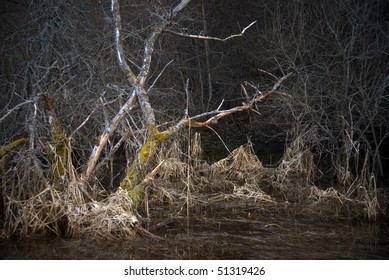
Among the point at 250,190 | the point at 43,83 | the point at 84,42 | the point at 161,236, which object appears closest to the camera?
the point at 161,236

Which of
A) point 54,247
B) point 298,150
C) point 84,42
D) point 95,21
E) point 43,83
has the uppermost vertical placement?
point 95,21

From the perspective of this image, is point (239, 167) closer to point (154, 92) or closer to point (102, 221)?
point (154, 92)

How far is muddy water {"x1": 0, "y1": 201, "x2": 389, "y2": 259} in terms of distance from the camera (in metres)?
6.25

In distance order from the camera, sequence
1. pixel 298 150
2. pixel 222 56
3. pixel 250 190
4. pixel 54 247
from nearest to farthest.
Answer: pixel 54 247, pixel 250 190, pixel 298 150, pixel 222 56

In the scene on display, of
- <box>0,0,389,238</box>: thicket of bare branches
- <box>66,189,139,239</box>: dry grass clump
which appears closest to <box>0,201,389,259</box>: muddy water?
<box>66,189,139,239</box>: dry grass clump

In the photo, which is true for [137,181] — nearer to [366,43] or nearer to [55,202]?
[55,202]

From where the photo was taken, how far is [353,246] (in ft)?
21.6

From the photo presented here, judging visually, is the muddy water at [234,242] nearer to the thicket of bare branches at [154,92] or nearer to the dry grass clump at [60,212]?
the dry grass clump at [60,212]

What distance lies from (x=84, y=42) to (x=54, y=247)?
4989 mm

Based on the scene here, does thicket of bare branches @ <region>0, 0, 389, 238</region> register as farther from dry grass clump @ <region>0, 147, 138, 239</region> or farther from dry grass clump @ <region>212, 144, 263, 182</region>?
dry grass clump @ <region>212, 144, 263, 182</region>

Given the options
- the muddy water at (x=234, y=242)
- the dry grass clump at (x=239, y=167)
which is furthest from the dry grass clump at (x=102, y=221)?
the dry grass clump at (x=239, y=167)

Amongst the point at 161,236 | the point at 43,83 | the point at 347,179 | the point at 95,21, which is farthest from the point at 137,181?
the point at 95,21

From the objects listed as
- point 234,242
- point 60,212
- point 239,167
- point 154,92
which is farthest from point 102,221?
point 154,92

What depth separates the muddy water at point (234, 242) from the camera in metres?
6.25
